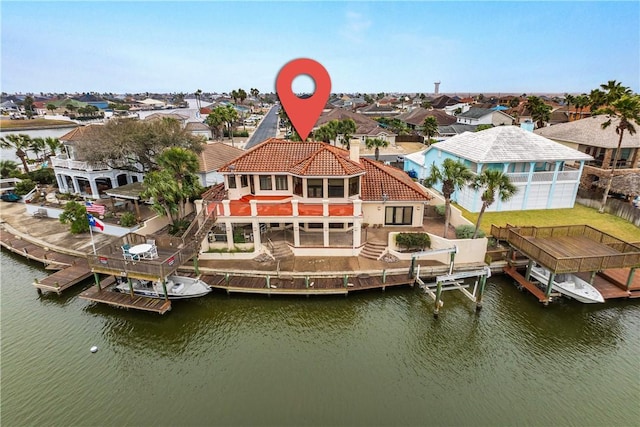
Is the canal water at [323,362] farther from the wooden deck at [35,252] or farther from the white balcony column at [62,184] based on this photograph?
the white balcony column at [62,184]

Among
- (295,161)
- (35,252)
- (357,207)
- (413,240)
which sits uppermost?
(295,161)

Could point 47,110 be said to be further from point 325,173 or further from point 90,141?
point 325,173

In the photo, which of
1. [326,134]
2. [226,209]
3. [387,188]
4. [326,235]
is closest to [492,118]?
[326,134]

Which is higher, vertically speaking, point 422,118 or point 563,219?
point 422,118

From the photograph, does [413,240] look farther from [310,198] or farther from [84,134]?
[84,134]

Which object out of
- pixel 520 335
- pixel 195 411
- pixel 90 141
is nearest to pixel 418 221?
pixel 520 335

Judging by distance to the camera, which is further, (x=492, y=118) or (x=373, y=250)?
(x=492, y=118)
